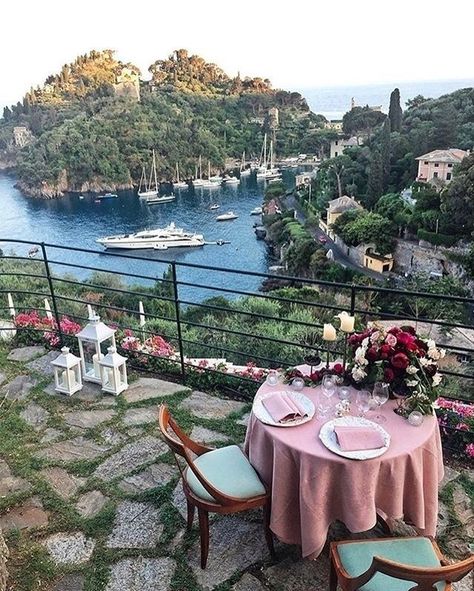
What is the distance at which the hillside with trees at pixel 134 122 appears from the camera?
50.4m

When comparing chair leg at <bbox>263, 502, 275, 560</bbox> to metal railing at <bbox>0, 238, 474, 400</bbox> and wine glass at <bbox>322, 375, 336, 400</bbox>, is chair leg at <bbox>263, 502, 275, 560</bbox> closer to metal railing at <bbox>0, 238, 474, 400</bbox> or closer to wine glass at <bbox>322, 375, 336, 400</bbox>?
wine glass at <bbox>322, 375, 336, 400</bbox>

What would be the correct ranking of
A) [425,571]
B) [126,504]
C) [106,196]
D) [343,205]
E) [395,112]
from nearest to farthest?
[425,571]
[126,504]
[343,205]
[395,112]
[106,196]

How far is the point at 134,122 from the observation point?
2192 inches

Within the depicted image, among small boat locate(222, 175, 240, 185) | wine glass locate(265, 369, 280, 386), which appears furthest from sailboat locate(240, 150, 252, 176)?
wine glass locate(265, 369, 280, 386)

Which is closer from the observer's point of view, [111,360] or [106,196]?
[111,360]

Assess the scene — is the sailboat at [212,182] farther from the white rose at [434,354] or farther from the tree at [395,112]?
the white rose at [434,354]

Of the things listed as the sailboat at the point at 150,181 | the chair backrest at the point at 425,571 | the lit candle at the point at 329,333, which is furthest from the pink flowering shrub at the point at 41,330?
the sailboat at the point at 150,181

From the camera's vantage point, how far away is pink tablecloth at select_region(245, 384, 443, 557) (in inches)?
71.2

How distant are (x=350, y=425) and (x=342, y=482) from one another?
0.25 m

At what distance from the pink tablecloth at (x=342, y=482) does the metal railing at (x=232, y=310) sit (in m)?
0.60

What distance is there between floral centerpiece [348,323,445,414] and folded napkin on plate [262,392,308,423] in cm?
31

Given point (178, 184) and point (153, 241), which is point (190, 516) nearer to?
point (153, 241)

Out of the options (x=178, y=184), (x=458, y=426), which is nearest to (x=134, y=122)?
(x=178, y=184)

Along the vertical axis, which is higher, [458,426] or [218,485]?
[218,485]
